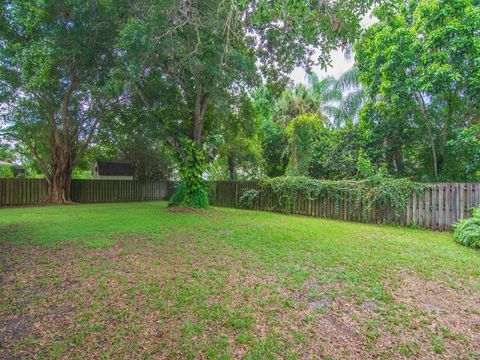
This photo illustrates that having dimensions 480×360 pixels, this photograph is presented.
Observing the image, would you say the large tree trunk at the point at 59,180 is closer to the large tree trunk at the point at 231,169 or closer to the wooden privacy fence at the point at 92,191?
the wooden privacy fence at the point at 92,191

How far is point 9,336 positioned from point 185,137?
8.45 metres

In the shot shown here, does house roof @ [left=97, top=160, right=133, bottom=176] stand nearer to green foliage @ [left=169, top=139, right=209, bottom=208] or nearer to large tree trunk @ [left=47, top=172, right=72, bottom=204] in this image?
large tree trunk @ [left=47, top=172, right=72, bottom=204]

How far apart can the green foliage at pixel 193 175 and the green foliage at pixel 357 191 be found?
9.19 feet

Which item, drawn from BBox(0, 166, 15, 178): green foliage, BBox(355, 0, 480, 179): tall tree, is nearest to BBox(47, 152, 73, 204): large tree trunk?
BBox(0, 166, 15, 178): green foliage

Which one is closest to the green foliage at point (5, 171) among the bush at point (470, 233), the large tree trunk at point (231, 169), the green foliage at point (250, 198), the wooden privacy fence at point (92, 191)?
the wooden privacy fence at point (92, 191)

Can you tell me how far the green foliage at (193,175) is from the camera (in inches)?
397

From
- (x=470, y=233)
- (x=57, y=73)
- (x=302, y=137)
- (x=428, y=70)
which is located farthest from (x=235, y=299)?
(x=302, y=137)

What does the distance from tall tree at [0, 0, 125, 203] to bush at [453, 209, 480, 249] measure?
8905mm

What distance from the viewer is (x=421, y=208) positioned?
25.1 ft

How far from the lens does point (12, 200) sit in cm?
1298

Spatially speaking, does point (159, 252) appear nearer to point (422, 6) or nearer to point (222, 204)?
point (222, 204)

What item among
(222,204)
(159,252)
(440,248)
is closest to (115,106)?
(222,204)

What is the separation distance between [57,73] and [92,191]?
25.9ft

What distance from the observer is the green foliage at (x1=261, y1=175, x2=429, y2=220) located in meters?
7.86
